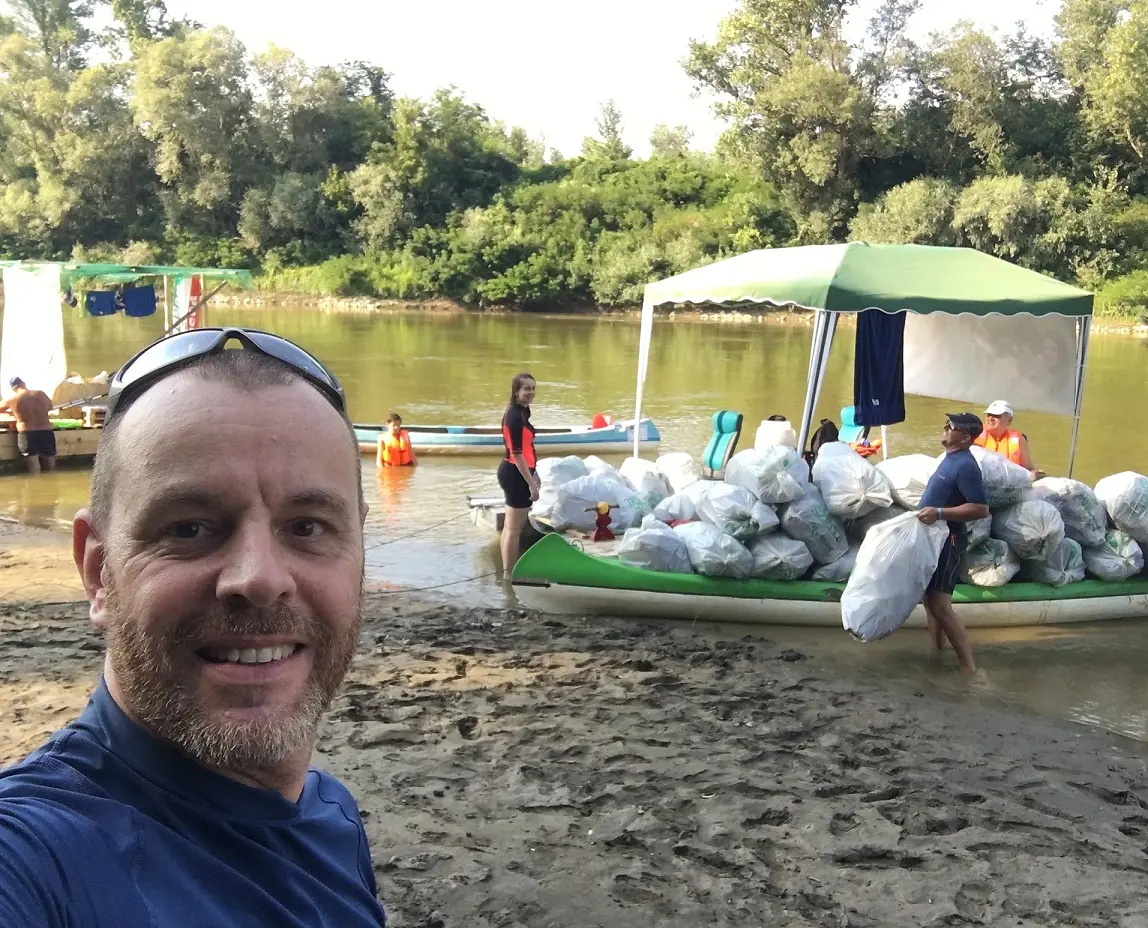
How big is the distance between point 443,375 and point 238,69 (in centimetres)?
3842

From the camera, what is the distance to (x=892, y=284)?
852 centimetres

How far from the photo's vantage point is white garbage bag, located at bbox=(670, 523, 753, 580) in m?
7.11

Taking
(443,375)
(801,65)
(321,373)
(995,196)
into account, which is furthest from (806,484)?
(801,65)

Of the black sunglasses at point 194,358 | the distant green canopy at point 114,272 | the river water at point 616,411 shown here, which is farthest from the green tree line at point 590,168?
the black sunglasses at point 194,358

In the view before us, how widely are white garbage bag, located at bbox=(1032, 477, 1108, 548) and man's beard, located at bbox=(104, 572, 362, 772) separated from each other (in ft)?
24.5

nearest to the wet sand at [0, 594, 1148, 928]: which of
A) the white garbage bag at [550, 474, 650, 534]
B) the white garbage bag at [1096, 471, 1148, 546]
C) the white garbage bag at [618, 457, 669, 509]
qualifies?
the white garbage bag at [550, 474, 650, 534]

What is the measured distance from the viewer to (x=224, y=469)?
42.5 inches

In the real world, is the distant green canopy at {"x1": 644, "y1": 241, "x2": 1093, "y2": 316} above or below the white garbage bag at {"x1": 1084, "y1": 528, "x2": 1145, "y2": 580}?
above

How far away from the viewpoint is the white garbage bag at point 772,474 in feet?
23.5

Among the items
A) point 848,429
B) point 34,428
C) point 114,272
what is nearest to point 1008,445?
point 848,429

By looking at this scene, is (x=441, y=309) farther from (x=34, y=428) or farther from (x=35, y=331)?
(x=34, y=428)

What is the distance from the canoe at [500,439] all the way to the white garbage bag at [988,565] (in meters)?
6.48

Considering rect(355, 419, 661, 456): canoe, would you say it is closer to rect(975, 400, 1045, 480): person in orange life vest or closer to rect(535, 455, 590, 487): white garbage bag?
rect(535, 455, 590, 487): white garbage bag

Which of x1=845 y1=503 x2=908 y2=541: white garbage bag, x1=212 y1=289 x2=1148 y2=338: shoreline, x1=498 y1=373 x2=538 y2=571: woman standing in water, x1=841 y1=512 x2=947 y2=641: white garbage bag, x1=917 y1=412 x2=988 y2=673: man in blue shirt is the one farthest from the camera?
x1=212 y1=289 x2=1148 y2=338: shoreline
